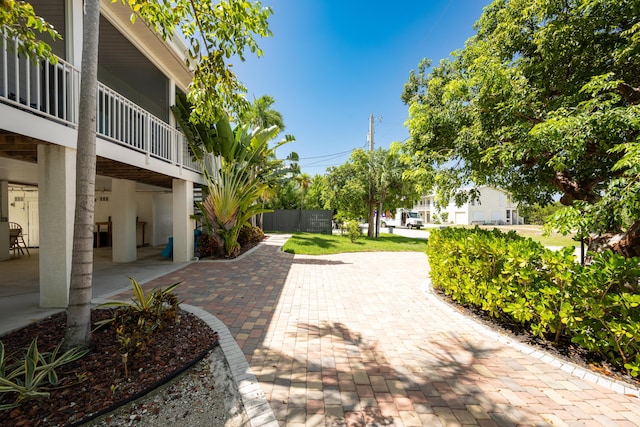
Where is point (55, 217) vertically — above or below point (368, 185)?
below

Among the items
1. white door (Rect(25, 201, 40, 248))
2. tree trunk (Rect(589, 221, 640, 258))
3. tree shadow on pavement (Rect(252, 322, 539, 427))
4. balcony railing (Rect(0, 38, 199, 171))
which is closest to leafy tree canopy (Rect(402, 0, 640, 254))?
tree trunk (Rect(589, 221, 640, 258))

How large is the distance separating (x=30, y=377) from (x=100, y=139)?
13.6 ft

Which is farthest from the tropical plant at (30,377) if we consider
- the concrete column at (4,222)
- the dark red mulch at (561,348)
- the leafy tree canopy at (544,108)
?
the concrete column at (4,222)

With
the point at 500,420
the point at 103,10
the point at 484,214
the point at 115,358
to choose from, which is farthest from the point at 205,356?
the point at 484,214

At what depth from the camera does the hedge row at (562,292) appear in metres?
2.71

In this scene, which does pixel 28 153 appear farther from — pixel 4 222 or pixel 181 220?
pixel 4 222

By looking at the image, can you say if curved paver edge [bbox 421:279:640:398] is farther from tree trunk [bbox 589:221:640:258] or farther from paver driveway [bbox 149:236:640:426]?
tree trunk [bbox 589:221:640:258]

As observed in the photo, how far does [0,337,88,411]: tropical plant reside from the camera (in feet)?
6.98

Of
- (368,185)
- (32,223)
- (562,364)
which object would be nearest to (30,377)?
(562,364)

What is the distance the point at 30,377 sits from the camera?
7.45ft

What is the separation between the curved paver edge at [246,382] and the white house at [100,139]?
3.08 metres

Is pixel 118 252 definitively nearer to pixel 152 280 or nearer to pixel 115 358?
pixel 152 280

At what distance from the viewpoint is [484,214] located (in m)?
42.3

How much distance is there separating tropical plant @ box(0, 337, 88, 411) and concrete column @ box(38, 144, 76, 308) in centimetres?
195
